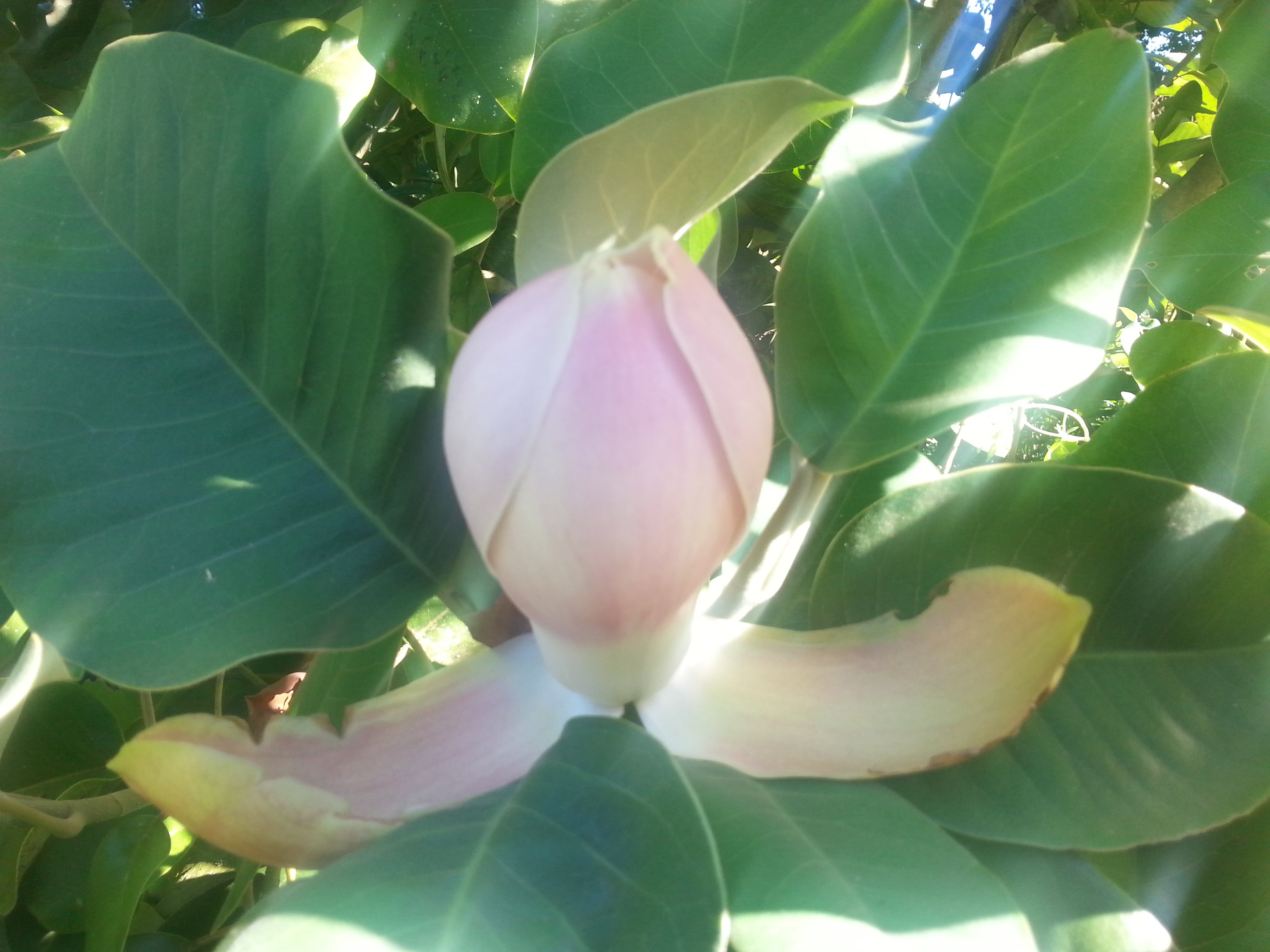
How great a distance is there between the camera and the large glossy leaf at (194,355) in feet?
→ 1.40

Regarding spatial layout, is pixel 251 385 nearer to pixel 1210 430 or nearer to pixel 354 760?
pixel 354 760

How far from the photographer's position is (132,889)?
0.59 meters

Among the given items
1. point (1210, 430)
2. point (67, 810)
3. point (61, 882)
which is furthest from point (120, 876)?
point (1210, 430)

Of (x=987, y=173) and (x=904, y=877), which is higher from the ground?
(x=987, y=173)

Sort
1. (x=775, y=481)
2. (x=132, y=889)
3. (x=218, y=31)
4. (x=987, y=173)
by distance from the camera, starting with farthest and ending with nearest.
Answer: (x=218, y=31), (x=775, y=481), (x=132, y=889), (x=987, y=173)

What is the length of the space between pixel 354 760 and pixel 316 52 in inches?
22.1

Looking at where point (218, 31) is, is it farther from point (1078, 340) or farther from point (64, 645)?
point (1078, 340)

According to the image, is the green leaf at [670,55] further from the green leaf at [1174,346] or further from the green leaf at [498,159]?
the green leaf at [1174,346]

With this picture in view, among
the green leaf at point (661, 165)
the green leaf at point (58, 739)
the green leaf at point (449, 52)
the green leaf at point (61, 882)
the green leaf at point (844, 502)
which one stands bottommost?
the green leaf at point (61, 882)

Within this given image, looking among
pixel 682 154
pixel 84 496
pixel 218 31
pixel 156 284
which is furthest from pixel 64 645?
pixel 218 31

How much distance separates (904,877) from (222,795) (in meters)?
0.29

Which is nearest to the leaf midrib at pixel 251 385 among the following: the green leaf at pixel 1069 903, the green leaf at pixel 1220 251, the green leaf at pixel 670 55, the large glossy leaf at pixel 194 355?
the large glossy leaf at pixel 194 355

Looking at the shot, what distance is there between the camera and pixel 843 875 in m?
0.38

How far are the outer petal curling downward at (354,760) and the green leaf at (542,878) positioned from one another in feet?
0.11
